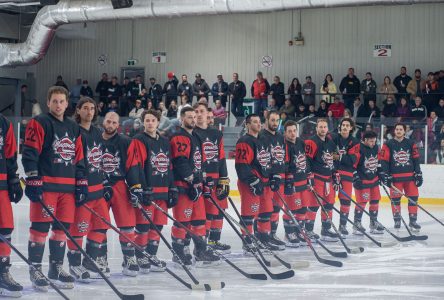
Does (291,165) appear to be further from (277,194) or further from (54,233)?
(54,233)

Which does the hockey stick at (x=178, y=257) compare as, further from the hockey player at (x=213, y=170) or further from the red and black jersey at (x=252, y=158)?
the red and black jersey at (x=252, y=158)

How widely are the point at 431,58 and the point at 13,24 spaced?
366 inches

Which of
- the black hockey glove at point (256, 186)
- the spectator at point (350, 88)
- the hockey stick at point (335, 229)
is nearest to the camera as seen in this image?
the black hockey glove at point (256, 186)

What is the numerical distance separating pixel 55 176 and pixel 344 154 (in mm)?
4580

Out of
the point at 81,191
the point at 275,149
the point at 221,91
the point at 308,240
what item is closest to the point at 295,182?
the point at 275,149

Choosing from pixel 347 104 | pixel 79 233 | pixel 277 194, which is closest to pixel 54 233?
pixel 79 233

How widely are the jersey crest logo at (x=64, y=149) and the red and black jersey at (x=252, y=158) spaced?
7.71 feet

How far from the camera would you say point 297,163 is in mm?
8773

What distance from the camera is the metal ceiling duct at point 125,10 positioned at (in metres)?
13.6

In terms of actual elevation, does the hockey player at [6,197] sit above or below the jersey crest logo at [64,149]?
below

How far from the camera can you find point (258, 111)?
17.4 metres

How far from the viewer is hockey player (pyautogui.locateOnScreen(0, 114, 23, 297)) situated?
554cm

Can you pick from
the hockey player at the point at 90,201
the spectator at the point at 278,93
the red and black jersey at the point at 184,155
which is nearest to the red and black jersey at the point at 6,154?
the hockey player at the point at 90,201

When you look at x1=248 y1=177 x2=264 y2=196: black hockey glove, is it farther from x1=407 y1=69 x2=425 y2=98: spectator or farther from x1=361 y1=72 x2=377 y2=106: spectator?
x1=361 y1=72 x2=377 y2=106: spectator
